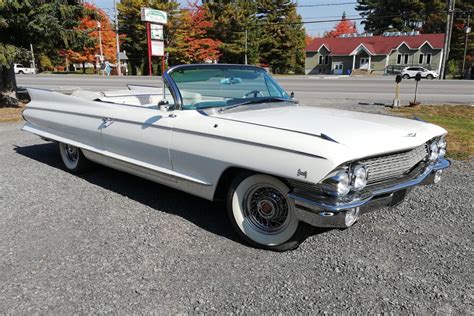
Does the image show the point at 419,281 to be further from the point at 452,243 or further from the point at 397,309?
the point at 452,243

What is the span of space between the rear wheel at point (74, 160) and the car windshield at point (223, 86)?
2088mm

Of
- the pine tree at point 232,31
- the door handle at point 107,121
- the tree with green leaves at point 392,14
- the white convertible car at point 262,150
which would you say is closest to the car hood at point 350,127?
the white convertible car at point 262,150

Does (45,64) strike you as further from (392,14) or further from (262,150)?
(262,150)

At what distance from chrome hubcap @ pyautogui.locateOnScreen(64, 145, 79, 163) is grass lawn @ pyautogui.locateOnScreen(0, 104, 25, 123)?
6.44m

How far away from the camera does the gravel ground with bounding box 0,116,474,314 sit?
2.63 m

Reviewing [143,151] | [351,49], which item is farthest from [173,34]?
[143,151]

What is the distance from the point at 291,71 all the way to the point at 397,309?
59.0 meters

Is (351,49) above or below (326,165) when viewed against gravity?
above

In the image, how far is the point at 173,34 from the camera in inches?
1828

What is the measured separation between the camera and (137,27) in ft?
152

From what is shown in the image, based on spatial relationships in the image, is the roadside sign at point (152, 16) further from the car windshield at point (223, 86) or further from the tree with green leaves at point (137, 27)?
the car windshield at point (223, 86)

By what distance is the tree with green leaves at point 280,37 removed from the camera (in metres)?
53.4

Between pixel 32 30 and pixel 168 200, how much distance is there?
9.48 m

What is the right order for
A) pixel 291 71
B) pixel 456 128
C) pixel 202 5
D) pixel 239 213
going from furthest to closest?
1. pixel 291 71
2. pixel 202 5
3. pixel 456 128
4. pixel 239 213
